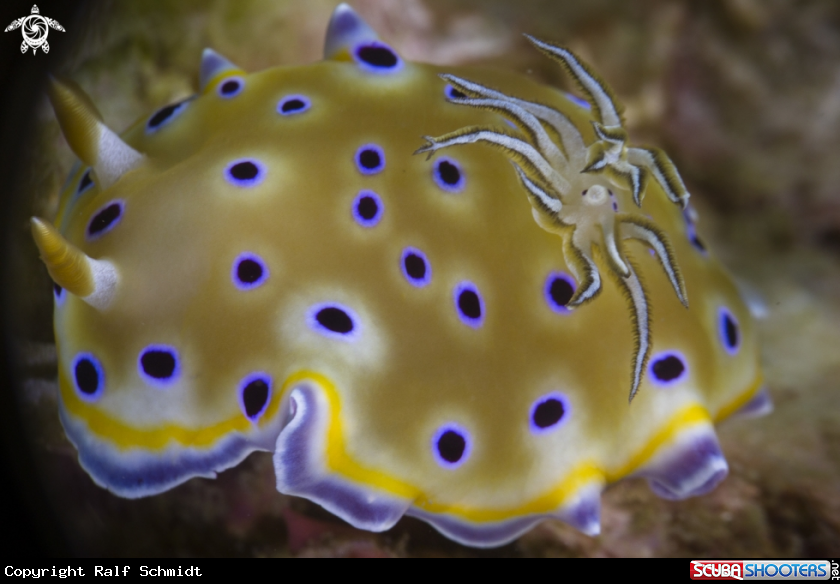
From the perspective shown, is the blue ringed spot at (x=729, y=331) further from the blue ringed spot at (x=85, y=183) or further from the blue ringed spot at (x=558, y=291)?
the blue ringed spot at (x=85, y=183)

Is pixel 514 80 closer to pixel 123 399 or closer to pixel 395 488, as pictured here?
pixel 395 488

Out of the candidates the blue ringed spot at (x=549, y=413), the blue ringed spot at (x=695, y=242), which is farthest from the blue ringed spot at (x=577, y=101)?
the blue ringed spot at (x=549, y=413)

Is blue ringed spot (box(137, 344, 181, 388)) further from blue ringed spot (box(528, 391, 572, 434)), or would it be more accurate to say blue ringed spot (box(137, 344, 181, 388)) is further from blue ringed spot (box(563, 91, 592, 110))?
blue ringed spot (box(563, 91, 592, 110))

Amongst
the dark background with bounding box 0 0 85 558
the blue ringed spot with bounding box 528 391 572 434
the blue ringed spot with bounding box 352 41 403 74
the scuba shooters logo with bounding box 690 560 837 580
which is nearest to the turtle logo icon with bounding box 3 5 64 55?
the dark background with bounding box 0 0 85 558

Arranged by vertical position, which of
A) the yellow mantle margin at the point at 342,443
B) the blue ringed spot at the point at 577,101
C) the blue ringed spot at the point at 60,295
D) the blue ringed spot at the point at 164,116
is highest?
the blue ringed spot at the point at 577,101

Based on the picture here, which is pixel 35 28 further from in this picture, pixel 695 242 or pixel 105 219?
pixel 695 242

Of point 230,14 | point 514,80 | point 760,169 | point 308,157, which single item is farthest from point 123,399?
point 760,169
